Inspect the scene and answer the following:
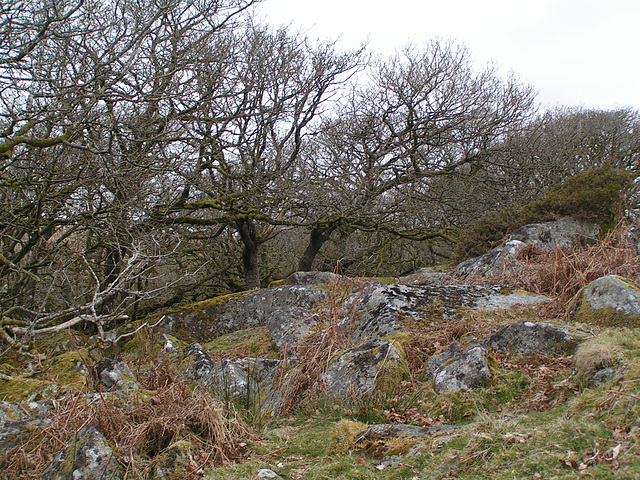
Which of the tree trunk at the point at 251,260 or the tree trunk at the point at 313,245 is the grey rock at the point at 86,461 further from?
the tree trunk at the point at 313,245

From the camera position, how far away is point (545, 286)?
230 inches

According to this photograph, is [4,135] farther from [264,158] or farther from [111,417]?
[264,158]

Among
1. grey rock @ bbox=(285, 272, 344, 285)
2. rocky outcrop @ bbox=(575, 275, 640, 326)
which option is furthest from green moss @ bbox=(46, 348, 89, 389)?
grey rock @ bbox=(285, 272, 344, 285)

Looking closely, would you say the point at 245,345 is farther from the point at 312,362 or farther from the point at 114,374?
the point at 312,362

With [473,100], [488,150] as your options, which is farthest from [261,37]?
[488,150]

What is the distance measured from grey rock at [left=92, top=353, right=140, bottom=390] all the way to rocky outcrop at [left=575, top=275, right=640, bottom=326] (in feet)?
12.8

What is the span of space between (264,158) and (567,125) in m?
13.6

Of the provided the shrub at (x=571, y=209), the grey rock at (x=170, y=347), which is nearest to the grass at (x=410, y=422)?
the grey rock at (x=170, y=347)

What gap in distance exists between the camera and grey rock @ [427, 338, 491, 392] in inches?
128

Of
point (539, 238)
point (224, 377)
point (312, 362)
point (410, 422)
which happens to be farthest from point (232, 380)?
point (539, 238)

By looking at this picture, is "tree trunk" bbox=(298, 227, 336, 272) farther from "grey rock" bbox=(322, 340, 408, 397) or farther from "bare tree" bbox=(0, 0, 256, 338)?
"grey rock" bbox=(322, 340, 408, 397)

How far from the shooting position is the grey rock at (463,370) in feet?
10.7

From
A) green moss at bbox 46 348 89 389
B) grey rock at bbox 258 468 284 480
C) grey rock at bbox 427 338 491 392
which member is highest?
green moss at bbox 46 348 89 389

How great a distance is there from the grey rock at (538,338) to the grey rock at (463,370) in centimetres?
33
